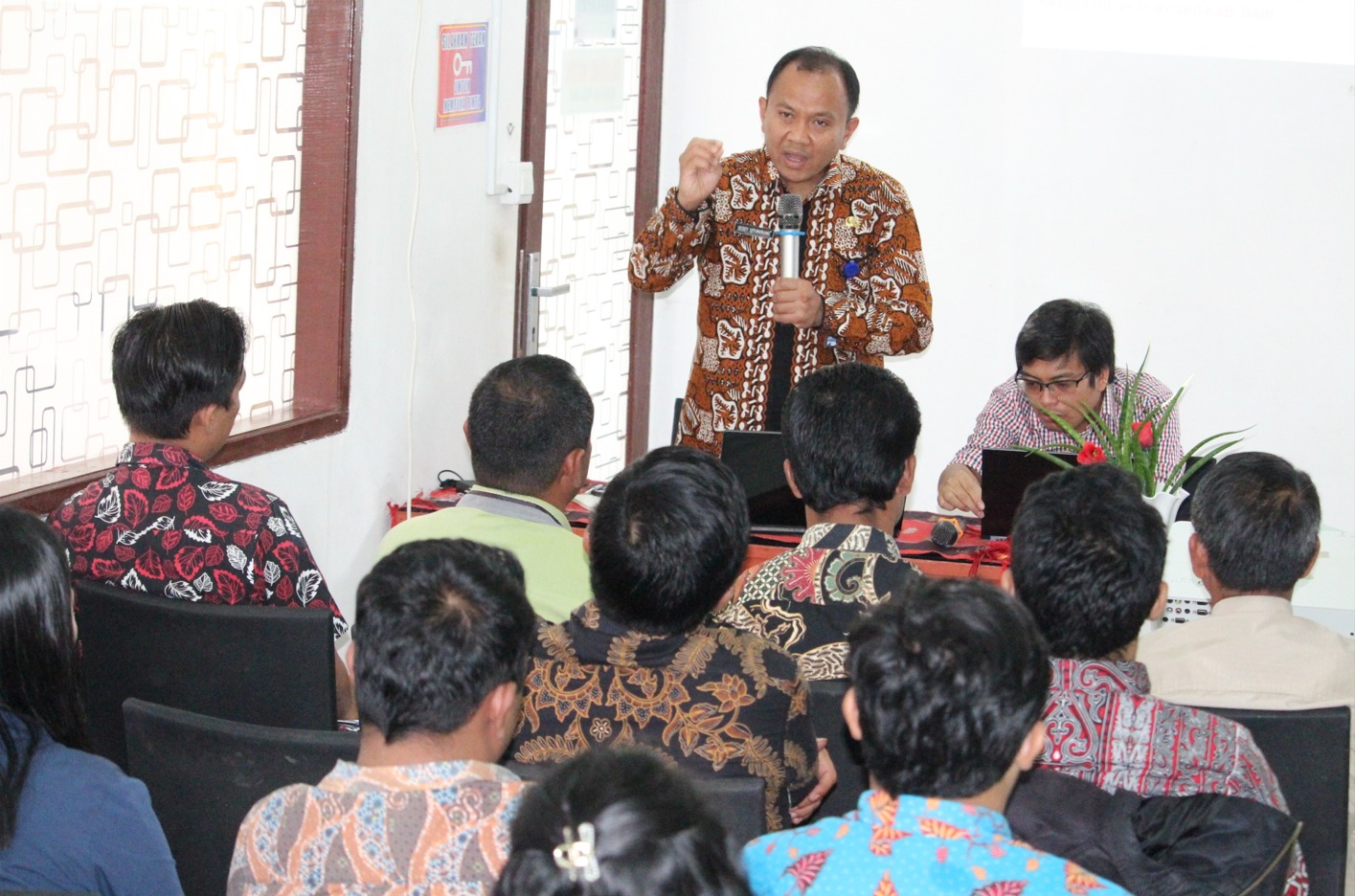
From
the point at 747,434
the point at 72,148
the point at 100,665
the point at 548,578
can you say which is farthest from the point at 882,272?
the point at 100,665

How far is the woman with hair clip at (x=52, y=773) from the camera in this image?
1406 millimetres

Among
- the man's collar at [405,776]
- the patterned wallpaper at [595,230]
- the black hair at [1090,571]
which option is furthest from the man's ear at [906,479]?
the patterned wallpaper at [595,230]

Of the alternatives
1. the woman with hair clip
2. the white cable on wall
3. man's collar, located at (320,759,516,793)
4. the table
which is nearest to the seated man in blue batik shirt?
man's collar, located at (320,759,516,793)

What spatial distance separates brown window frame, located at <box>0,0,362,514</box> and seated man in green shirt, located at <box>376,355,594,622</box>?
939 mm

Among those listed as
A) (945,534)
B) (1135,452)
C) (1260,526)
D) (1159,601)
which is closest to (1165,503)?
(1135,452)

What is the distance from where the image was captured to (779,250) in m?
3.49

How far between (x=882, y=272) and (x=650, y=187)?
6.03ft

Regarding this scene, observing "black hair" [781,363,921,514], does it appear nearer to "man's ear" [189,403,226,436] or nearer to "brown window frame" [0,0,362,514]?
"man's ear" [189,403,226,436]

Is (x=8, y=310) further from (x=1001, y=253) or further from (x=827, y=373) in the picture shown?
(x=1001, y=253)

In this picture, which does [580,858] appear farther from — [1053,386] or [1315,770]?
[1053,386]

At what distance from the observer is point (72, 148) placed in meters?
2.66

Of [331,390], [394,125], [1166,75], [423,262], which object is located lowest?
[331,390]

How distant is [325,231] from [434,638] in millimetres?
2197

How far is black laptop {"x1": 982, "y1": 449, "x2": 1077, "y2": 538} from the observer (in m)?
2.91
